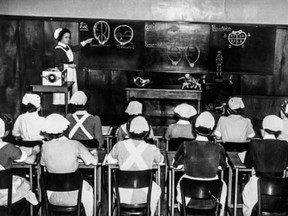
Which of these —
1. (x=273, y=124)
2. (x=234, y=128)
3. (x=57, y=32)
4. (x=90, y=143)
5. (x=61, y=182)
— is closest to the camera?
(x=61, y=182)

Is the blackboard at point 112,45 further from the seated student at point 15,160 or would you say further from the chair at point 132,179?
the chair at point 132,179

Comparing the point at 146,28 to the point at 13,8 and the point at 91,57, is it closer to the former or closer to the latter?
the point at 91,57

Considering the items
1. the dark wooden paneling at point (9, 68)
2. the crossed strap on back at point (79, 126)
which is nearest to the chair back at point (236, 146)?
the crossed strap on back at point (79, 126)

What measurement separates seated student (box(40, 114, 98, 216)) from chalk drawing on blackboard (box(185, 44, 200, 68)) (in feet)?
15.6

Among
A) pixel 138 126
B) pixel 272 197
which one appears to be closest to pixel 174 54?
pixel 138 126

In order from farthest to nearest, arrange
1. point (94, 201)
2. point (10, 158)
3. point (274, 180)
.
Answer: point (94, 201) < point (10, 158) < point (274, 180)

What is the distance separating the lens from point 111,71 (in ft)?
28.9

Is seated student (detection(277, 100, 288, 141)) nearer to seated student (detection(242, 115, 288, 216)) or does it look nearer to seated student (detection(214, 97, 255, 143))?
seated student (detection(214, 97, 255, 143))

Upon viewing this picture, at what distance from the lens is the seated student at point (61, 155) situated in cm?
425

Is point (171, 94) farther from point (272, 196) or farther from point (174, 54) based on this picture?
point (272, 196)

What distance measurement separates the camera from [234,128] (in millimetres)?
5664

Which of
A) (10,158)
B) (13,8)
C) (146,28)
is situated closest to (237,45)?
(146,28)

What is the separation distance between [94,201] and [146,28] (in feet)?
15.4

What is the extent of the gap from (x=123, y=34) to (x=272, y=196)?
17.6 ft
